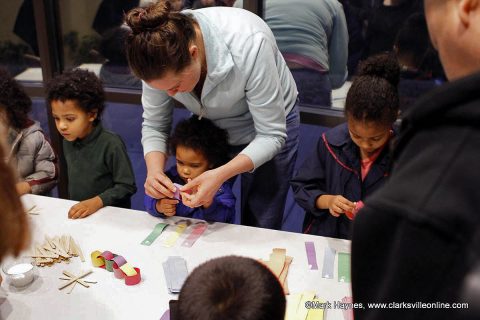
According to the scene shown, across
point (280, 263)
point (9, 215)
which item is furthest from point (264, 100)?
point (9, 215)

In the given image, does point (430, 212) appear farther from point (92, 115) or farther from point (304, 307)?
point (92, 115)

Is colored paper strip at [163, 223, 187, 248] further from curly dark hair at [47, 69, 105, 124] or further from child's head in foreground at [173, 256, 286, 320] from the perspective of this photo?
curly dark hair at [47, 69, 105, 124]

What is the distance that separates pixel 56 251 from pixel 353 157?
1.13 meters

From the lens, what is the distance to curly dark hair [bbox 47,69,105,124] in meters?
2.12

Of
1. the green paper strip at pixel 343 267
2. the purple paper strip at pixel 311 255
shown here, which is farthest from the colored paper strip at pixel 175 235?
the green paper strip at pixel 343 267

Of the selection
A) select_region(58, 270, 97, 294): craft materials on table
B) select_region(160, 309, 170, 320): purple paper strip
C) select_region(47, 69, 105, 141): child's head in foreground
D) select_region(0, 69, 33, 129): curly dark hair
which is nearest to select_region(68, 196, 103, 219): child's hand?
select_region(58, 270, 97, 294): craft materials on table

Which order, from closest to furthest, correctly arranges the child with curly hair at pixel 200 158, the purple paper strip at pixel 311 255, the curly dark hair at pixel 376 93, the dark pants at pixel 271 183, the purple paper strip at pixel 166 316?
the purple paper strip at pixel 166 316, the purple paper strip at pixel 311 255, the curly dark hair at pixel 376 93, the child with curly hair at pixel 200 158, the dark pants at pixel 271 183

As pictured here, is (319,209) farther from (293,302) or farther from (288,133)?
(293,302)

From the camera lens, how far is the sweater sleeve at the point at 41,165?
228 cm

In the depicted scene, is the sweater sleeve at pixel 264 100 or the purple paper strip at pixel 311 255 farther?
the sweater sleeve at pixel 264 100

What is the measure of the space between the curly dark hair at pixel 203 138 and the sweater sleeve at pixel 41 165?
79cm

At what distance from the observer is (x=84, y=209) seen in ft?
5.90

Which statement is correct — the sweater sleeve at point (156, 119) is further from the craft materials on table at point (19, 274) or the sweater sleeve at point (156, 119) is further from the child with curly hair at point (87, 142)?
the craft materials on table at point (19, 274)

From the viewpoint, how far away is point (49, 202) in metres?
1.91
